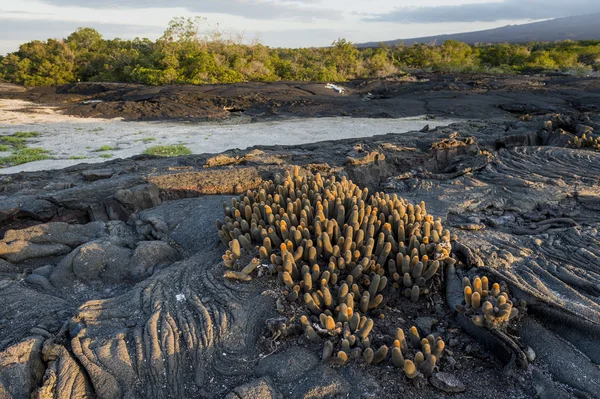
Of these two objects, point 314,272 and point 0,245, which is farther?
point 0,245

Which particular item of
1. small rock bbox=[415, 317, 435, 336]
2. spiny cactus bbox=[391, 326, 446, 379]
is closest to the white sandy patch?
small rock bbox=[415, 317, 435, 336]

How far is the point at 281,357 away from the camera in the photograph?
3.07 metres

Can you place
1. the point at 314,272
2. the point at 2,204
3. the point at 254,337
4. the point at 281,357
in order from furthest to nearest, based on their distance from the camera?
1. the point at 2,204
2. the point at 314,272
3. the point at 254,337
4. the point at 281,357

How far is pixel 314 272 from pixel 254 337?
2.36 ft

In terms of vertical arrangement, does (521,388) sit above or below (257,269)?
below

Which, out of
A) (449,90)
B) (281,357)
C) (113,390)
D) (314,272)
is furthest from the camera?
(449,90)

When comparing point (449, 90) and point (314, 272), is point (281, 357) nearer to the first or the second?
point (314, 272)

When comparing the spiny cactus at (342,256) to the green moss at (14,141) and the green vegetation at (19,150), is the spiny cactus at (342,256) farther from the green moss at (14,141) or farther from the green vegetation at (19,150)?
the green moss at (14,141)

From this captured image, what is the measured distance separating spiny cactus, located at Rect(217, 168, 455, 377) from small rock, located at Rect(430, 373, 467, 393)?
7 centimetres

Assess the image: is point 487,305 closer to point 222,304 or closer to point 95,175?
point 222,304

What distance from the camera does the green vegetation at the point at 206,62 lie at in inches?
1099

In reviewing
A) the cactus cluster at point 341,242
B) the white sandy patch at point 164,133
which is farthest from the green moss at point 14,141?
the cactus cluster at point 341,242

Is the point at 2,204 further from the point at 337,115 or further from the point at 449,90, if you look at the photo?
the point at 449,90

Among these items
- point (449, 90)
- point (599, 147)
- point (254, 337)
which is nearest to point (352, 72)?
point (449, 90)
